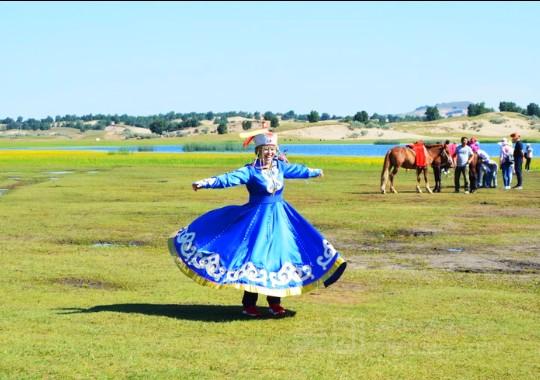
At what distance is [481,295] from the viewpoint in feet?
44.9

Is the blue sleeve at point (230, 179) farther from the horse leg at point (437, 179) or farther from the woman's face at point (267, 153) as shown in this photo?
the horse leg at point (437, 179)

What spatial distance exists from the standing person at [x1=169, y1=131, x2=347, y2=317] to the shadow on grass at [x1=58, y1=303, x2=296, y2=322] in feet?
0.73

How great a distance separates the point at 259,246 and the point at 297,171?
1352 mm

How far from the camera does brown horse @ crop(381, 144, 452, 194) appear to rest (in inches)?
1435

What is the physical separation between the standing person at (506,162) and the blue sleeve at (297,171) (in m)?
27.3

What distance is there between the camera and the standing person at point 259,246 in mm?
11711

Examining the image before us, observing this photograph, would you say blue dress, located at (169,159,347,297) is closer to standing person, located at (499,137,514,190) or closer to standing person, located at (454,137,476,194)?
standing person, located at (454,137,476,194)

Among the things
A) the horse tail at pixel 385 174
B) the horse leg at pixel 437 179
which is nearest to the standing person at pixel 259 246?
the horse tail at pixel 385 174

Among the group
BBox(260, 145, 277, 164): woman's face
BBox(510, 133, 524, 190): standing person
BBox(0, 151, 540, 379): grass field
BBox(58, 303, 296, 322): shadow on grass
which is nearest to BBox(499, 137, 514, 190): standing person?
BBox(510, 133, 524, 190): standing person

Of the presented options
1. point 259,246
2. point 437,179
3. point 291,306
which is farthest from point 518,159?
point 259,246

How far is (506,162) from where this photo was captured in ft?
128

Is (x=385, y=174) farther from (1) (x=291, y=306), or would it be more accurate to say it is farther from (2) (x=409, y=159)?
(1) (x=291, y=306)

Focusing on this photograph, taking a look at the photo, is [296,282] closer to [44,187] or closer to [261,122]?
[261,122]

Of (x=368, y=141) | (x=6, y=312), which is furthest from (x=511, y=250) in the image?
(x=368, y=141)
